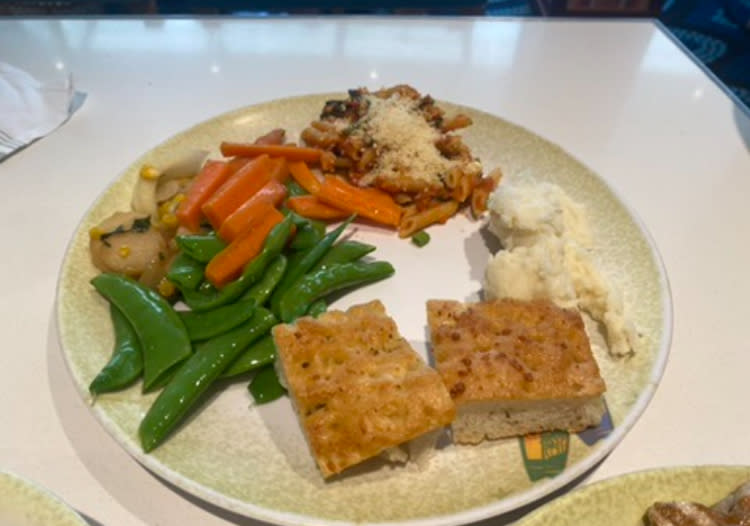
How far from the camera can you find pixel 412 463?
2041 millimetres

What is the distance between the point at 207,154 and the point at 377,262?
4.21ft

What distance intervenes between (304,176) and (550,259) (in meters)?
1.46

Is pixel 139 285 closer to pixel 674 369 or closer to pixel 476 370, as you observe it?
pixel 476 370

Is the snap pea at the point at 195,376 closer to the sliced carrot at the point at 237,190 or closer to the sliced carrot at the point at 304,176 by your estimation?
the sliced carrot at the point at 237,190

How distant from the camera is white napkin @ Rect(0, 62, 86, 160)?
3.67m

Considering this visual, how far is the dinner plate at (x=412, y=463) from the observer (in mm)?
1909

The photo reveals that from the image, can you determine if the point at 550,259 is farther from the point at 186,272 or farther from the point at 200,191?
the point at 200,191

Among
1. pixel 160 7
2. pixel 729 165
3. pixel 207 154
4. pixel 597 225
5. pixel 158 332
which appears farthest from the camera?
pixel 160 7

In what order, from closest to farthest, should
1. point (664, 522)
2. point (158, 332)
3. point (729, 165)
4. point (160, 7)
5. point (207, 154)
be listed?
point (664, 522) < point (158, 332) < point (207, 154) < point (729, 165) < point (160, 7)

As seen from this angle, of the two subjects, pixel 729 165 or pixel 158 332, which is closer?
pixel 158 332

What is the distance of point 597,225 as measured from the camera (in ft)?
9.74

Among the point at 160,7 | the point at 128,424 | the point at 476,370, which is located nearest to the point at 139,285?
the point at 128,424

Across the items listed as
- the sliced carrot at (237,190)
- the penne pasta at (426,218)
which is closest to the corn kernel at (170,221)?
the sliced carrot at (237,190)

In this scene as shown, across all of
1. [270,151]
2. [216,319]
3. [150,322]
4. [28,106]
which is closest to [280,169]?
[270,151]
